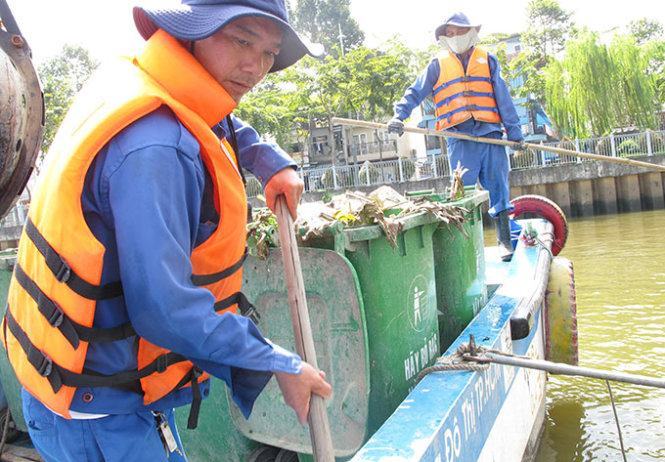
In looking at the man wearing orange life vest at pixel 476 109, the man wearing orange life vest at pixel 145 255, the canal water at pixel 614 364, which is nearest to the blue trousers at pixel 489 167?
the man wearing orange life vest at pixel 476 109

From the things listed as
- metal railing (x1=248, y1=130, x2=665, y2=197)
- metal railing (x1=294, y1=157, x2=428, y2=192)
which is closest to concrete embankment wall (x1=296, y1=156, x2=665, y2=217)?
metal railing (x1=248, y1=130, x2=665, y2=197)

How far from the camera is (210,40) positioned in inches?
70.0

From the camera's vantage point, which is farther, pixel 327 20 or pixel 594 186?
pixel 327 20

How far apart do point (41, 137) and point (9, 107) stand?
8.3 inches

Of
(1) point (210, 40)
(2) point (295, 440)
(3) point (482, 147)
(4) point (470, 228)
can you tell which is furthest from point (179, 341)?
(3) point (482, 147)

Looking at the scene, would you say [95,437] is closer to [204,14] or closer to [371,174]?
[204,14]

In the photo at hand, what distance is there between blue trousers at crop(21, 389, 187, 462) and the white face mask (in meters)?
4.86

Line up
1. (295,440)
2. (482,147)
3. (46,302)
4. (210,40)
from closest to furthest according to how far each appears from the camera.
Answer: (46,302)
(210,40)
(295,440)
(482,147)

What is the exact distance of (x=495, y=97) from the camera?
19.6 feet

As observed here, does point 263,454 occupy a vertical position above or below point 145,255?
below

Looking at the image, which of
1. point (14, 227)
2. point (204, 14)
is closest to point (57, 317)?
point (204, 14)

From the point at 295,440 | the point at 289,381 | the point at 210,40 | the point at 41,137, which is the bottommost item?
the point at 295,440

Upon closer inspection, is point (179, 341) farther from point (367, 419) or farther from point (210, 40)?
point (367, 419)

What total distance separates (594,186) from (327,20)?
43322 millimetres
